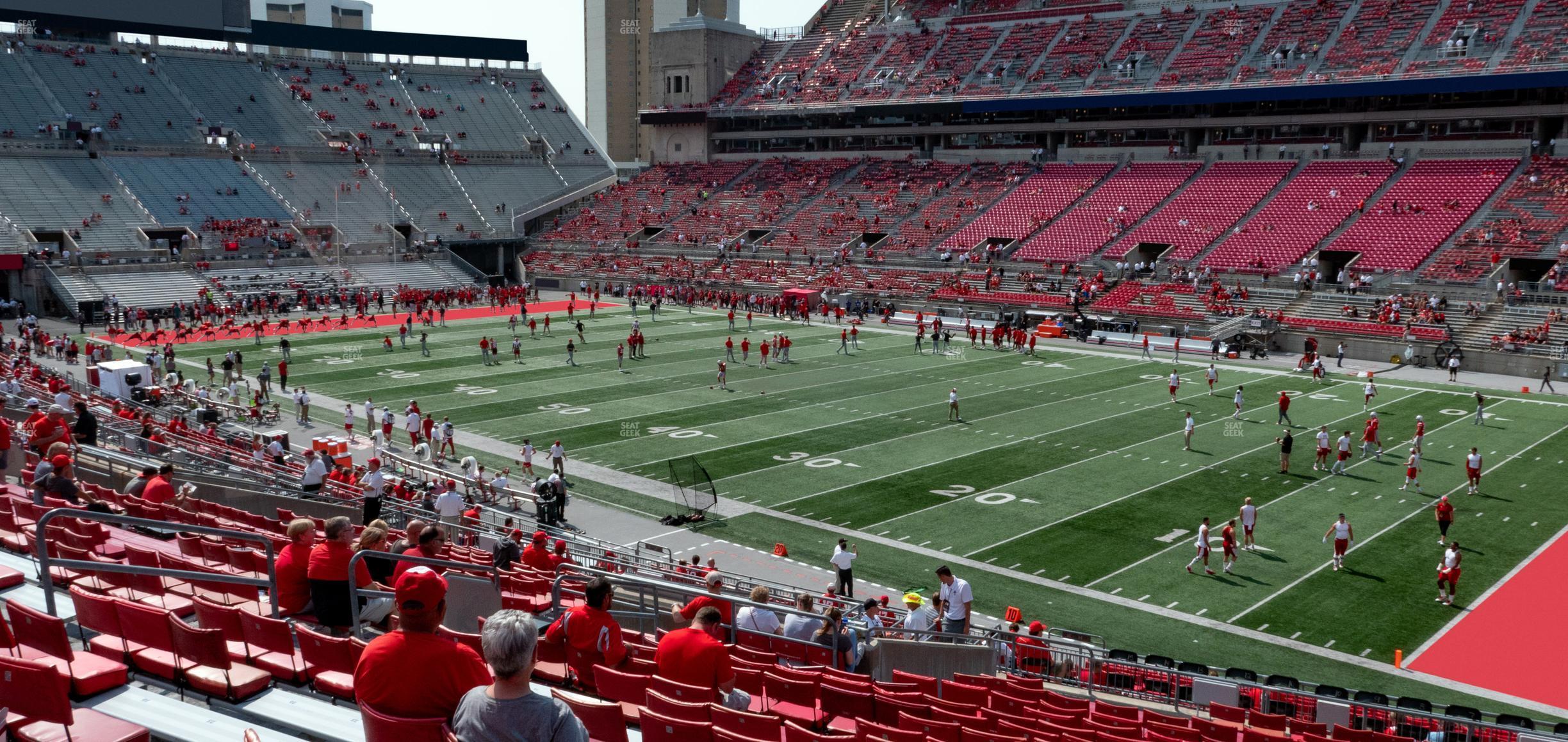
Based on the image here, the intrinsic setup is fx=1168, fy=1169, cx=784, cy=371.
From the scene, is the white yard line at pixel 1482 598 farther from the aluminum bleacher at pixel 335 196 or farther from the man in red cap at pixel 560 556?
the aluminum bleacher at pixel 335 196

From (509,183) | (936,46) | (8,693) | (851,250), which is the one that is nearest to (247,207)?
(509,183)

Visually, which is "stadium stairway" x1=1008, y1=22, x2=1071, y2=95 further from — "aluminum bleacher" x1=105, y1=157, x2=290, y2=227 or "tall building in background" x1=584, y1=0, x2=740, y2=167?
"tall building in background" x1=584, y1=0, x2=740, y2=167

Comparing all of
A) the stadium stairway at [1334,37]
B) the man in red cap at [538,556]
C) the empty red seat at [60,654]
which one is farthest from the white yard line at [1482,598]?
the stadium stairway at [1334,37]

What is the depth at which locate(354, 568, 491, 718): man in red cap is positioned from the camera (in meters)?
4.53

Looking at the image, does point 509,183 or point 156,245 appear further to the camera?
point 509,183

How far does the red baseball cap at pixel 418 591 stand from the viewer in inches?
178

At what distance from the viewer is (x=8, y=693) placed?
205 inches

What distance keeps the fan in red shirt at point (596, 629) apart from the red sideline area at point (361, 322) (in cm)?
3982

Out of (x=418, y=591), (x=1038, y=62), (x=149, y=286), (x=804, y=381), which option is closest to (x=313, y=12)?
(x=149, y=286)

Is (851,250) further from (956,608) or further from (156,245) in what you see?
(956,608)

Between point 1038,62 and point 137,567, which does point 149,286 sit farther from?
point 137,567

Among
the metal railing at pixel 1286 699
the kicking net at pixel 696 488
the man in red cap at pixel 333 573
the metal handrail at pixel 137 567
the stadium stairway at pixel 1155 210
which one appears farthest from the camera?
the stadium stairway at pixel 1155 210

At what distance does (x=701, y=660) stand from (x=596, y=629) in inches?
27.2

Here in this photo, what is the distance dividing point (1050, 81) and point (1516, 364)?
110ft
